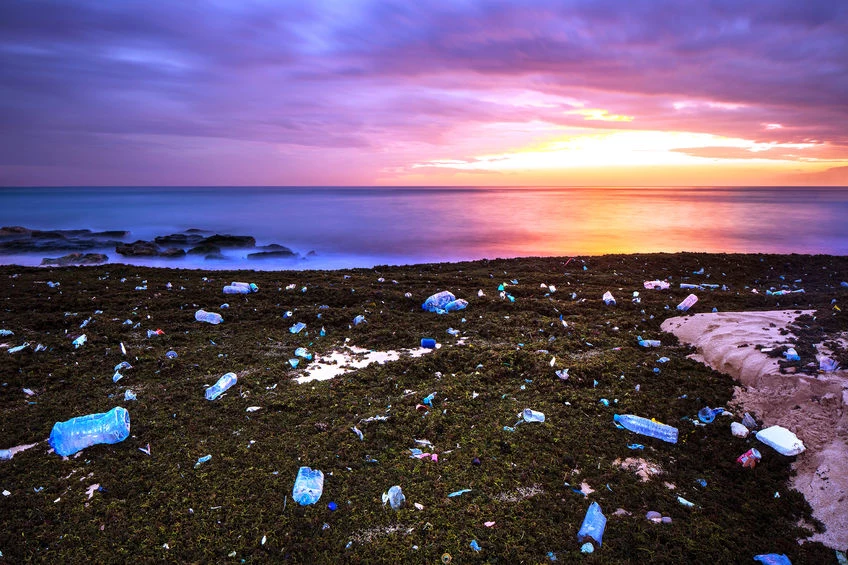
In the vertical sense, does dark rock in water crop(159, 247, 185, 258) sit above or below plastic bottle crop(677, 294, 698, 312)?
below

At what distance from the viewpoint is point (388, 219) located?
27.5 meters

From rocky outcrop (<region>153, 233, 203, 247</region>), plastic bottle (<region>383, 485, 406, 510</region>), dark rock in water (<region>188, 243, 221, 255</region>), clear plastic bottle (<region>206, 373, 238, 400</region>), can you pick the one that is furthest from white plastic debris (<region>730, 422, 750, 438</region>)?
rocky outcrop (<region>153, 233, 203, 247</region>)

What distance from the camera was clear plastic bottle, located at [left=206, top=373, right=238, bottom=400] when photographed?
12.8 ft

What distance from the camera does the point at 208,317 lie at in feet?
19.8

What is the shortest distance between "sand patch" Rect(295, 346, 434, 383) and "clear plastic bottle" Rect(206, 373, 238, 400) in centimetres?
58

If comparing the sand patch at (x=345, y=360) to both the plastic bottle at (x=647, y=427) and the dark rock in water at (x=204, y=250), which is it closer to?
the plastic bottle at (x=647, y=427)

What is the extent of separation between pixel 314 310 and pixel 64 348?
2.85 m

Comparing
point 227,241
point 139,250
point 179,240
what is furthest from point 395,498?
point 179,240

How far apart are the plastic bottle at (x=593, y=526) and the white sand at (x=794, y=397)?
113 centimetres

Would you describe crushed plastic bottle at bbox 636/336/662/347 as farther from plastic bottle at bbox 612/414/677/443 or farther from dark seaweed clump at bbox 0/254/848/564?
plastic bottle at bbox 612/414/677/443

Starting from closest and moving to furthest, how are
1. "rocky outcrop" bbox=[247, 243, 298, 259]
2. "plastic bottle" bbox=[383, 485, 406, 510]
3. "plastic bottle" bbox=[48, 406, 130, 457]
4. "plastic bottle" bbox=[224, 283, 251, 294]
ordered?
"plastic bottle" bbox=[383, 485, 406, 510] → "plastic bottle" bbox=[48, 406, 130, 457] → "plastic bottle" bbox=[224, 283, 251, 294] → "rocky outcrop" bbox=[247, 243, 298, 259]

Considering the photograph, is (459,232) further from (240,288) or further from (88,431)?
(88,431)

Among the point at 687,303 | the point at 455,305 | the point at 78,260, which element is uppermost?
the point at 687,303

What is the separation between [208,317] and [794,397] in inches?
251
